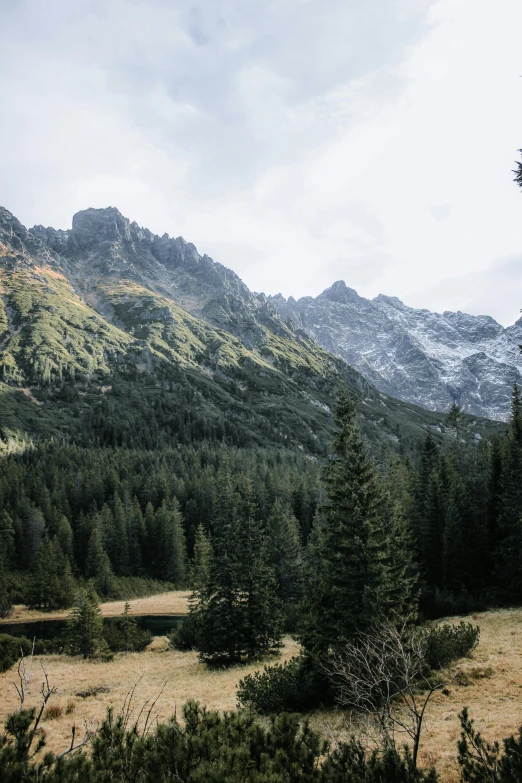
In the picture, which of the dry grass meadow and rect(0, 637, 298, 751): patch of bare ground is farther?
rect(0, 637, 298, 751): patch of bare ground

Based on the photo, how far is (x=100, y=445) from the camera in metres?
169

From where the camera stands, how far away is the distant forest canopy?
42.4 m

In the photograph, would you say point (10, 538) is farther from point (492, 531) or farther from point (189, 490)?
point (492, 531)

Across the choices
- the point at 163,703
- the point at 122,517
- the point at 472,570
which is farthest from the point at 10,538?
the point at 472,570

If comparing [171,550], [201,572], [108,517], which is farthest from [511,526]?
[108,517]

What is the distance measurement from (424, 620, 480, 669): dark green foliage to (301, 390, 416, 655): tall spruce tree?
69.6 inches

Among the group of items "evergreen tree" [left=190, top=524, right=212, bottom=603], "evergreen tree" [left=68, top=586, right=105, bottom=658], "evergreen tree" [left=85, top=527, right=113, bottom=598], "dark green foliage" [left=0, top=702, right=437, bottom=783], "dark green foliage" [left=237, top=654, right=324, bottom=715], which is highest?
"dark green foliage" [left=0, top=702, right=437, bottom=783]

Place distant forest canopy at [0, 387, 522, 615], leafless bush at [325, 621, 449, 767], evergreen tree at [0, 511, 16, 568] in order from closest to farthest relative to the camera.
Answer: leafless bush at [325, 621, 449, 767] < distant forest canopy at [0, 387, 522, 615] < evergreen tree at [0, 511, 16, 568]

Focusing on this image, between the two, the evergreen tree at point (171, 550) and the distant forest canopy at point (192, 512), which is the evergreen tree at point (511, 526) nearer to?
the distant forest canopy at point (192, 512)

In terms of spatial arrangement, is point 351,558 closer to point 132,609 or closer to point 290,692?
point 290,692

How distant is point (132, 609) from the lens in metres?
64.6

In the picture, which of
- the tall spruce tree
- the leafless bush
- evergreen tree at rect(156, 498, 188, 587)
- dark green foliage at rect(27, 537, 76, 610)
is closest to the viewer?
the leafless bush

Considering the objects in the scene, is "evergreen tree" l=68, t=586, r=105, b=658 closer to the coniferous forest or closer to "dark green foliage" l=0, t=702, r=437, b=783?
the coniferous forest

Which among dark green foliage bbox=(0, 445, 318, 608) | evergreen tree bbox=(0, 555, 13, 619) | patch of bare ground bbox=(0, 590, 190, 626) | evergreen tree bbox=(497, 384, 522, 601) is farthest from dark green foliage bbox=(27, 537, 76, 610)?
evergreen tree bbox=(497, 384, 522, 601)
